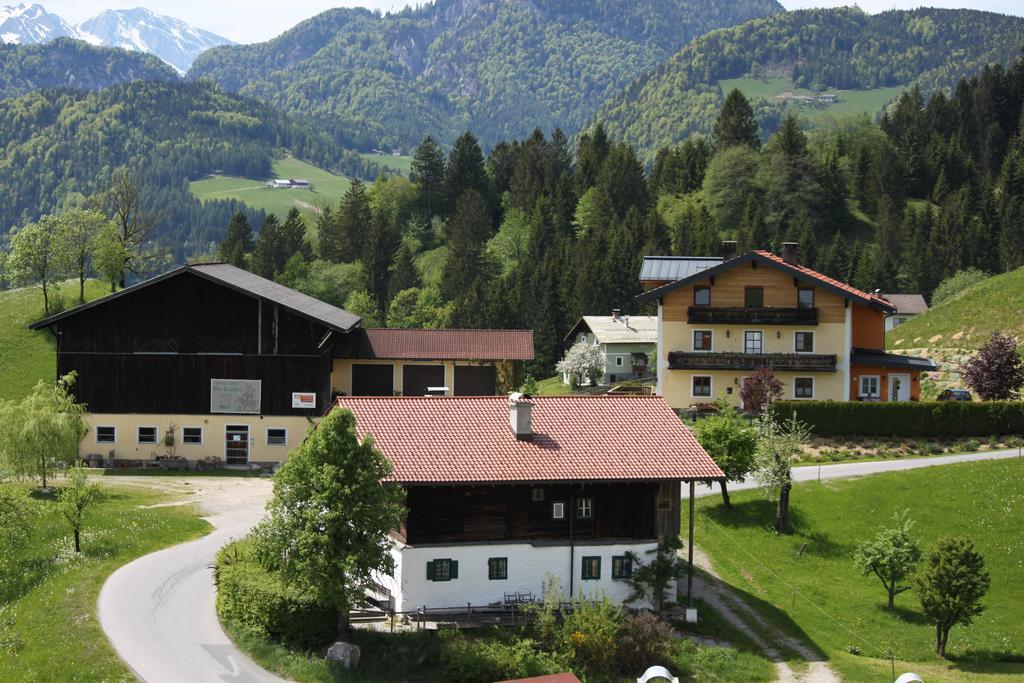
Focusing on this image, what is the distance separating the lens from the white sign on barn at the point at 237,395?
60.2 metres

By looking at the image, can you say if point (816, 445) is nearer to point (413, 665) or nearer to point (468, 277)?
point (413, 665)

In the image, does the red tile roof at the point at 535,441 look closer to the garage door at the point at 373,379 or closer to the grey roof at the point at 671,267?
the garage door at the point at 373,379

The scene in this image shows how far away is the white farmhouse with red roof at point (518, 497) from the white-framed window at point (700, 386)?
27310mm

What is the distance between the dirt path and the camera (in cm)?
3528

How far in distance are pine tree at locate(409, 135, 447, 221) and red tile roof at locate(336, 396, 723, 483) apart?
107 metres

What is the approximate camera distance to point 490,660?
33.2 meters

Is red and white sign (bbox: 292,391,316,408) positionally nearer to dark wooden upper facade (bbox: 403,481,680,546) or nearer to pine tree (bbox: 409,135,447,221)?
dark wooden upper facade (bbox: 403,481,680,546)

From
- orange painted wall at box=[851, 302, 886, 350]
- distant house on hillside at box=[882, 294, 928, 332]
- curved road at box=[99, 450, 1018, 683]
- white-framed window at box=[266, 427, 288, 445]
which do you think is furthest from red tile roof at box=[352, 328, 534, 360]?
distant house on hillside at box=[882, 294, 928, 332]

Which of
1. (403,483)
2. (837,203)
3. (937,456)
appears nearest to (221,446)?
(403,483)

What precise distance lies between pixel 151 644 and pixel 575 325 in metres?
69.8

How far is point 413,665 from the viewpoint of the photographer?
33.3 m

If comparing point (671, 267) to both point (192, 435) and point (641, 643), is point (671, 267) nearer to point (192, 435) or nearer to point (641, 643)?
point (192, 435)

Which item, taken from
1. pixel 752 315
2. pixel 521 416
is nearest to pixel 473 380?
pixel 752 315

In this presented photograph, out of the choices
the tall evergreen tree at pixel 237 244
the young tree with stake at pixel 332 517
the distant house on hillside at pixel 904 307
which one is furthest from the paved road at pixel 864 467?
the tall evergreen tree at pixel 237 244
